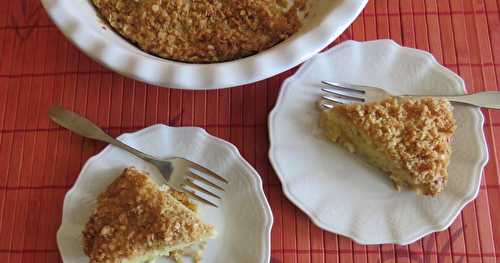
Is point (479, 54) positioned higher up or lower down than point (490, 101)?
higher up

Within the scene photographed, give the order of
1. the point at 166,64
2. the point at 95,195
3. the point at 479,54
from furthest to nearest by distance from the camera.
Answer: the point at 479,54, the point at 95,195, the point at 166,64

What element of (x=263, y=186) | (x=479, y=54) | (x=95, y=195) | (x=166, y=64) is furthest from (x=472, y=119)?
(x=95, y=195)

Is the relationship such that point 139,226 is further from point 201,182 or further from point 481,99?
point 481,99

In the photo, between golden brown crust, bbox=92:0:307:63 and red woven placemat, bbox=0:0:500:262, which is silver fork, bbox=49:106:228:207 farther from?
golden brown crust, bbox=92:0:307:63

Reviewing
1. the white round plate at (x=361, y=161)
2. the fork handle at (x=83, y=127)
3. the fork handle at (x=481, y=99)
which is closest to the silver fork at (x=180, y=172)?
the fork handle at (x=83, y=127)

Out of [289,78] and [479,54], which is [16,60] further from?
[479,54]

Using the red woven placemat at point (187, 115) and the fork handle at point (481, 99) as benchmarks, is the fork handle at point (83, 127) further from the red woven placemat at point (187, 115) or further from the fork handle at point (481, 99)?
the fork handle at point (481, 99)

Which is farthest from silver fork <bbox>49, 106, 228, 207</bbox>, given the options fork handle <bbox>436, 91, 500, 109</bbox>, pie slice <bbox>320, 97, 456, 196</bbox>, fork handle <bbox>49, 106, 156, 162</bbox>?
fork handle <bbox>436, 91, 500, 109</bbox>
